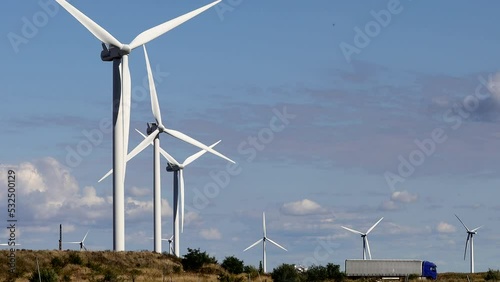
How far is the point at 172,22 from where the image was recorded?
10881 centimetres

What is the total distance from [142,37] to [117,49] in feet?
10.1

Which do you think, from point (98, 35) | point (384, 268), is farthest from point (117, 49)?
point (384, 268)

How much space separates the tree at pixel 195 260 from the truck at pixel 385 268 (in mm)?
29429

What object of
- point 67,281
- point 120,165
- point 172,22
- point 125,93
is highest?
point 172,22

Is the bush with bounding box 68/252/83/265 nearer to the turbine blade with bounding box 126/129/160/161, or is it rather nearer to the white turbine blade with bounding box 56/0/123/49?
the turbine blade with bounding box 126/129/160/161

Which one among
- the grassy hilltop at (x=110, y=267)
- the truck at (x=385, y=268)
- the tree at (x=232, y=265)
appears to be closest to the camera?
the grassy hilltop at (x=110, y=267)

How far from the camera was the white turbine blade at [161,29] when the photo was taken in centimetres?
10875

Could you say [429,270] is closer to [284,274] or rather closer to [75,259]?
[284,274]

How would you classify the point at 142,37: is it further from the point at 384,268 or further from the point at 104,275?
the point at 384,268

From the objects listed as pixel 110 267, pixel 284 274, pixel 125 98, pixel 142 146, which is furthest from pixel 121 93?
pixel 284 274

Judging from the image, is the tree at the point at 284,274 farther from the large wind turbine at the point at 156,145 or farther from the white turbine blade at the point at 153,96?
the white turbine blade at the point at 153,96

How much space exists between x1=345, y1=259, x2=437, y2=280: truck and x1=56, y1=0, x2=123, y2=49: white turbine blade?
187 feet

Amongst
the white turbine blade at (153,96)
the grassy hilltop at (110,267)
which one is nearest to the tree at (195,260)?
the grassy hilltop at (110,267)

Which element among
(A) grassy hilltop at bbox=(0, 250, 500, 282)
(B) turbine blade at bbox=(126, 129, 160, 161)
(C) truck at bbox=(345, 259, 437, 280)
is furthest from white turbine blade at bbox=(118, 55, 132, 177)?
(C) truck at bbox=(345, 259, 437, 280)
